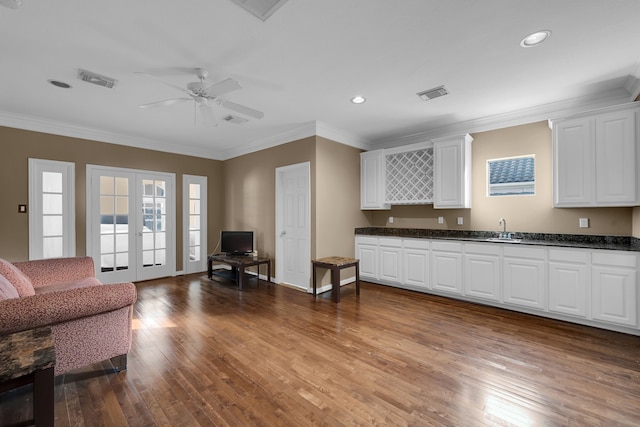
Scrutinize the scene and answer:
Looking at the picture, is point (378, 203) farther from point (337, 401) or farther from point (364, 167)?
point (337, 401)

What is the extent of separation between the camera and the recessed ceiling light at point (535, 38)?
2238 mm

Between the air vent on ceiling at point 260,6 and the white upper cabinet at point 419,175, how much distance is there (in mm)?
3240

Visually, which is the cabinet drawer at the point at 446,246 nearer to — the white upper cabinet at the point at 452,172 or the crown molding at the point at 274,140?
the white upper cabinet at the point at 452,172

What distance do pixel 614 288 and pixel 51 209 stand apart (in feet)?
23.8

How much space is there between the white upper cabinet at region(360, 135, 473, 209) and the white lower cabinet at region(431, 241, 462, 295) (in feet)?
2.11

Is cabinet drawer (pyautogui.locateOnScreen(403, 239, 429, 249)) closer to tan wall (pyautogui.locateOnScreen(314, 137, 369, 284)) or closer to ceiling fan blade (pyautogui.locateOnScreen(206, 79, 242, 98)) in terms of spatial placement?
tan wall (pyautogui.locateOnScreen(314, 137, 369, 284))

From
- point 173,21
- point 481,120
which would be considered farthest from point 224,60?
point 481,120

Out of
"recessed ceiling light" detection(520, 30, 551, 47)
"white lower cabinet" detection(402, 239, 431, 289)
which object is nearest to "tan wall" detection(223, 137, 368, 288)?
"white lower cabinet" detection(402, 239, 431, 289)

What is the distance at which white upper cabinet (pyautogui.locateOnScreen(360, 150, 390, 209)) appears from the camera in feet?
16.7

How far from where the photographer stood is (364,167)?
5.29 m

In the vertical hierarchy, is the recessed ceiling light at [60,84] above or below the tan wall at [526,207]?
above

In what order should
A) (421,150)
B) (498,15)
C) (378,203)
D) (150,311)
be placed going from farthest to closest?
(378,203), (421,150), (150,311), (498,15)

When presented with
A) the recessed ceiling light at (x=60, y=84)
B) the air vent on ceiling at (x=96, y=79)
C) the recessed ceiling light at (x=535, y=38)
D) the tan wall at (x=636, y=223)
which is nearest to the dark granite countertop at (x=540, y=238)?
the tan wall at (x=636, y=223)

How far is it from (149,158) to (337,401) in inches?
209
